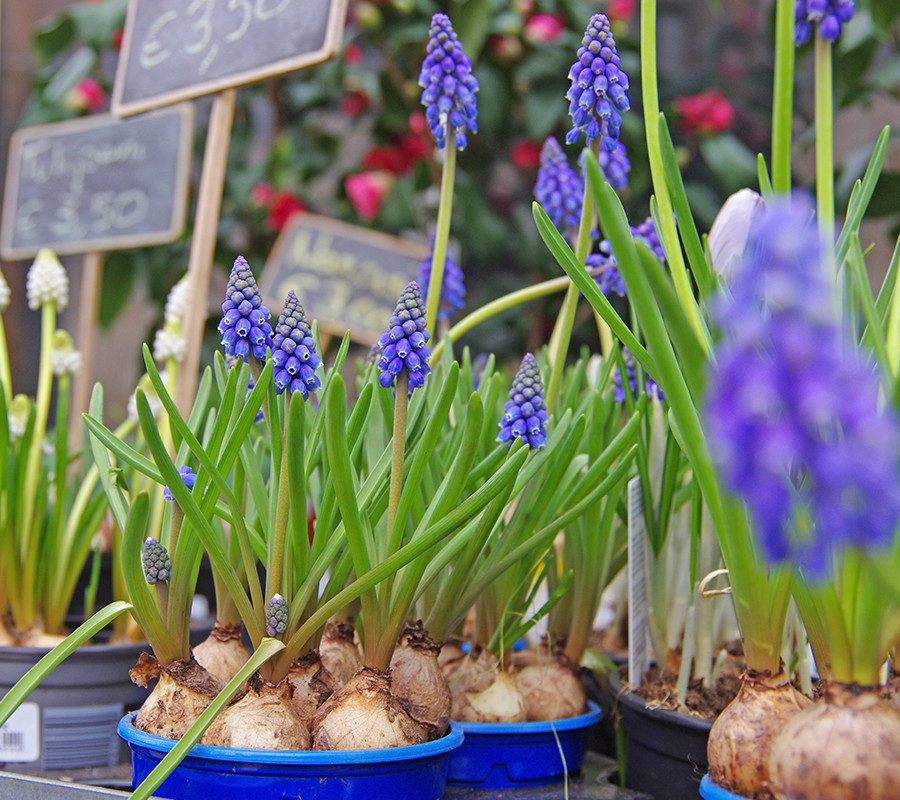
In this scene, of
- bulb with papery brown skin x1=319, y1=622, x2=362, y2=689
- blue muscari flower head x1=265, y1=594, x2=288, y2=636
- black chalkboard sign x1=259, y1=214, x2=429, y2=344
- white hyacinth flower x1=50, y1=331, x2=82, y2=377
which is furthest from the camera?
black chalkboard sign x1=259, y1=214, x2=429, y2=344

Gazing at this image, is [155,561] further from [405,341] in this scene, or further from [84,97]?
[84,97]

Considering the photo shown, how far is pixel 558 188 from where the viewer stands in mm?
1038

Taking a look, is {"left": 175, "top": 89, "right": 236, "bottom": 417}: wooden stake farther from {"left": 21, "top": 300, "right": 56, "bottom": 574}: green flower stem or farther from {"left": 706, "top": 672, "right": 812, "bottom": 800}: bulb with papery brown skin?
{"left": 706, "top": 672, "right": 812, "bottom": 800}: bulb with papery brown skin

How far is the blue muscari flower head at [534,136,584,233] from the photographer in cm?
103

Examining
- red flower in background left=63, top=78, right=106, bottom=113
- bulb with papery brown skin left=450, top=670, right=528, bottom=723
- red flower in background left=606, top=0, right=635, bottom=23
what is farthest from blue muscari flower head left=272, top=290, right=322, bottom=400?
red flower in background left=63, top=78, right=106, bottom=113

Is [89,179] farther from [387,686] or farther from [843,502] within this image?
[843,502]

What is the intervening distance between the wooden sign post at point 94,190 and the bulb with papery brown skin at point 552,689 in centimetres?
95

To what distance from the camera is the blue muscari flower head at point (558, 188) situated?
1.03 meters

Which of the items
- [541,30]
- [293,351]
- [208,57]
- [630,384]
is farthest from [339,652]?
[541,30]

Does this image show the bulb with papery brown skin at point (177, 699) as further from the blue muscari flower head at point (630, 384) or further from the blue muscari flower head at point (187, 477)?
the blue muscari flower head at point (630, 384)

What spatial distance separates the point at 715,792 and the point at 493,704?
0.27 m

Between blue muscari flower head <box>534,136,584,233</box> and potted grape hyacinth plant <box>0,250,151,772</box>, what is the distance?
1.96ft

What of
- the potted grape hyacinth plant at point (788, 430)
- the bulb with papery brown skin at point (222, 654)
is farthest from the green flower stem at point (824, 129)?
the bulb with papery brown skin at point (222, 654)

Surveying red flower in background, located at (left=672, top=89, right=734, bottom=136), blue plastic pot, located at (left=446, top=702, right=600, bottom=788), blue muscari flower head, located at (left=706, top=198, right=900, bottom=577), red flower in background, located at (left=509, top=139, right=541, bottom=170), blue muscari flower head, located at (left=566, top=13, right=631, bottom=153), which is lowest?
blue plastic pot, located at (left=446, top=702, right=600, bottom=788)
